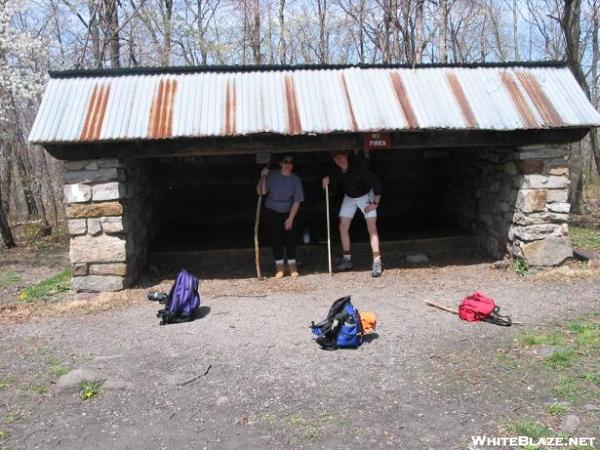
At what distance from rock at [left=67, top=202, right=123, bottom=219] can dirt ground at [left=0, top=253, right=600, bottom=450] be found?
102 centimetres

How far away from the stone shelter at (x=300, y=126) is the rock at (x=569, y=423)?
156 inches

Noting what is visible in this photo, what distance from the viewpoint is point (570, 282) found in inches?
263

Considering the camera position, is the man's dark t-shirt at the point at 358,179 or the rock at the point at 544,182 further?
the man's dark t-shirt at the point at 358,179

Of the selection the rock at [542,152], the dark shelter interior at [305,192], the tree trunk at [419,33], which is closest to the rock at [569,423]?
the rock at [542,152]

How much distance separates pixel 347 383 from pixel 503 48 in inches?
936

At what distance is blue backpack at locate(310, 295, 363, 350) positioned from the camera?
4844 millimetres

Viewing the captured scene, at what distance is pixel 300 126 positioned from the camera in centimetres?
666

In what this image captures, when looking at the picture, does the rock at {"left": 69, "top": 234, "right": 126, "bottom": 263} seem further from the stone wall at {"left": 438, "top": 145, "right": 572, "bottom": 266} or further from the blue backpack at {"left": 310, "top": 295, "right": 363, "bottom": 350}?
the stone wall at {"left": 438, "top": 145, "right": 572, "bottom": 266}

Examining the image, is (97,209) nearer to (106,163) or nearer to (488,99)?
(106,163)

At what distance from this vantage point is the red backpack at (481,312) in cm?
534

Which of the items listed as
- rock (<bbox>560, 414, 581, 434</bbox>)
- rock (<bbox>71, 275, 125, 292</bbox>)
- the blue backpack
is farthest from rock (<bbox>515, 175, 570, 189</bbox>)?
rock (<bbox>71, 275, 125, 292</bbox>)

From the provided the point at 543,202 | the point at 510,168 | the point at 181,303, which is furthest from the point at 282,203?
the point at 543,202

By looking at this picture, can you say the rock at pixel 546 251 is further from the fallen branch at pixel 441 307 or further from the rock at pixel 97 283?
the rock at pixel 97 283

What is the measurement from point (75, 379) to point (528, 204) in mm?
5707
